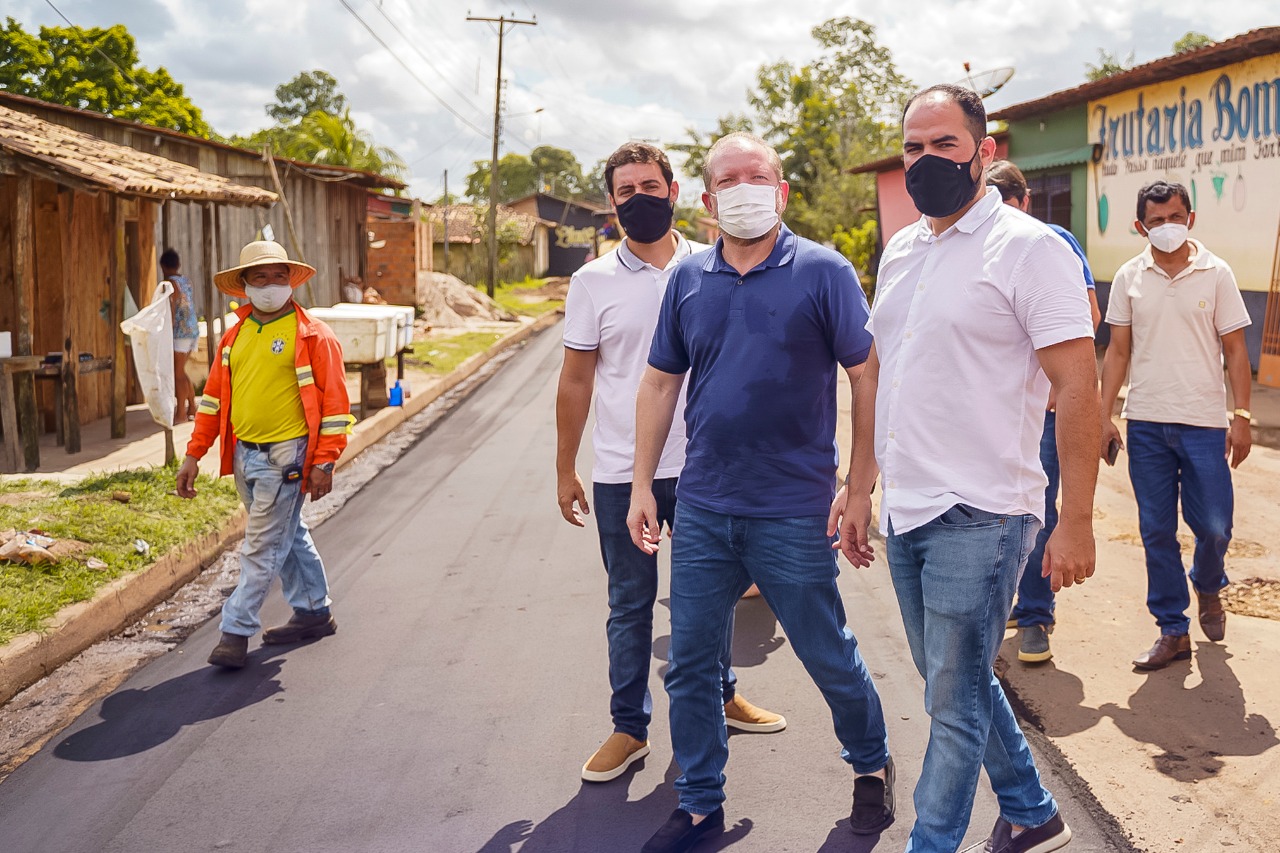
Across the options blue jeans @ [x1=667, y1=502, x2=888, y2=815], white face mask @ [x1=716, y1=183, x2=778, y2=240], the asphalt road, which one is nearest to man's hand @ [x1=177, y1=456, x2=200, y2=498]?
the asphalt road

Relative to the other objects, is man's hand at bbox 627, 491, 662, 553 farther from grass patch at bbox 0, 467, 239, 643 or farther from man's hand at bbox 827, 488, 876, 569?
grass patch at bbox 0, 467, 239, 643

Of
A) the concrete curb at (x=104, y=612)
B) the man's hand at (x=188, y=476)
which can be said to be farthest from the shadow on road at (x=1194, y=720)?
the concrete curb at (x=104, y=612)

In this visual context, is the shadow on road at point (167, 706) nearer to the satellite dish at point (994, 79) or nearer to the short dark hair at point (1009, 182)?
the short dark hair at point (1009, 182)

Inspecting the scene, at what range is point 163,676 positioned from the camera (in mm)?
5340

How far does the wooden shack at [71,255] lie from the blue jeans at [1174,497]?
8.17 m

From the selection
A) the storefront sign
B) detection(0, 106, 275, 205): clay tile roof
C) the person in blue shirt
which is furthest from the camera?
the storefront sign

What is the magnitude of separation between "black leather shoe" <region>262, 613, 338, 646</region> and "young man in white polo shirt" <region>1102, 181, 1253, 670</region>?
3564 mm

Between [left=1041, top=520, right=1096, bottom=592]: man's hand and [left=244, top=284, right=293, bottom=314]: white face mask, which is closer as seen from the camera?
[left=1041, top=520, right=1096, bottom=592]: man's hand

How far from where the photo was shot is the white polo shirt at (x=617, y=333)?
161 inches

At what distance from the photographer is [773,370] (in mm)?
3445

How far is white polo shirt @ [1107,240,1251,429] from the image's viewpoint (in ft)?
16.3

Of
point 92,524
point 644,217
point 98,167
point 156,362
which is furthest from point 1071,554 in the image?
point 98,167

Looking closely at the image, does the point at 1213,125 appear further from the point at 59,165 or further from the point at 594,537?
the point at 59,165

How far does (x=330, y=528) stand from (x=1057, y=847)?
5933mm
